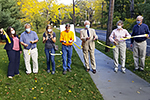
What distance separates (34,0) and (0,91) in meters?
27.1

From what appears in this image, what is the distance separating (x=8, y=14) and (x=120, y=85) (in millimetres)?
14394

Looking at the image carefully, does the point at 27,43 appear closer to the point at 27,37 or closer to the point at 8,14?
the point at 27,37

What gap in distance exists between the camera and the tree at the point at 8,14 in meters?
A: 14.5

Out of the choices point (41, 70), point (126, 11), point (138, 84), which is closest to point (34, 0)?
point (126, 11)

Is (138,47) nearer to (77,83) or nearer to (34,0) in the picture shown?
(77,83)

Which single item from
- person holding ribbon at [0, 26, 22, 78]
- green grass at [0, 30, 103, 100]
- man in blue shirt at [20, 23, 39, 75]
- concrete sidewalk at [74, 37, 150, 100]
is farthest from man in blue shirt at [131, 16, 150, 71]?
person holding ribbon at [0, 26, 22, 78]

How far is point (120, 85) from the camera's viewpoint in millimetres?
4586

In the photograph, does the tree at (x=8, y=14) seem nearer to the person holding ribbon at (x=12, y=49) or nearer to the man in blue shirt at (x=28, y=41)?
the person holding ribbon at (x=12, y=49)

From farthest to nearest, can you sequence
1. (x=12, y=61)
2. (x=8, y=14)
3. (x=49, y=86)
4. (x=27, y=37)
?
1. (x=8, y=14)
2. (x=12, y=61)
3. (x=27, y=37)
4. (x=49, y=86)

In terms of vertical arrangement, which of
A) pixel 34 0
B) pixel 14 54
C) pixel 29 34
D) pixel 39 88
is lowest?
pixel 39 88

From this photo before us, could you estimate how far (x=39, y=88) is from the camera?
4.42m

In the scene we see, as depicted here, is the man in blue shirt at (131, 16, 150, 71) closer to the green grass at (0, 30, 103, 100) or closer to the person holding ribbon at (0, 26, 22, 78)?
the green grass at (0, 30, 103, 100)

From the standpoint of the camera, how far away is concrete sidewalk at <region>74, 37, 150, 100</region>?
3.91 metres

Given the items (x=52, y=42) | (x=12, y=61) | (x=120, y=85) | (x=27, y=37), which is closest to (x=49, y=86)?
(x=52, y=42)
